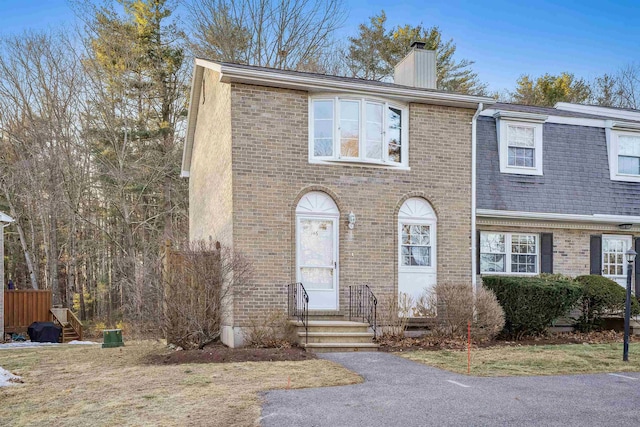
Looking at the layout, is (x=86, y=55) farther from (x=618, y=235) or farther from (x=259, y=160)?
(x=618, y=235)

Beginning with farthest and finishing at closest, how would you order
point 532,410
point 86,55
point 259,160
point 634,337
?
point 86,55 → point 634,337 → point 259,160 → point 532,410

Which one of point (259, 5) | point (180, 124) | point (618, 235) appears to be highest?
point (259, 5)

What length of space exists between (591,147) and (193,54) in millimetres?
18302

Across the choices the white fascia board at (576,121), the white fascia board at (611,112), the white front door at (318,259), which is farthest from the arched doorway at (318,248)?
the white fascia board at (611,112)

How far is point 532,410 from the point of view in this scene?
6613 mm

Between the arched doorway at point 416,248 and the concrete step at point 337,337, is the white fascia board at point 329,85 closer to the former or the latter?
the arched doorway at point 416,248


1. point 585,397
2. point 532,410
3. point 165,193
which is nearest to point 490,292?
point 585,397

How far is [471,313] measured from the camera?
12305 mm

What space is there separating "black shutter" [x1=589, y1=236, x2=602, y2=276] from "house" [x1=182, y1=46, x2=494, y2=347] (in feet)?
12.3

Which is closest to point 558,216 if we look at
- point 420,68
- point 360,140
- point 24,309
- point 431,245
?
point 431,245

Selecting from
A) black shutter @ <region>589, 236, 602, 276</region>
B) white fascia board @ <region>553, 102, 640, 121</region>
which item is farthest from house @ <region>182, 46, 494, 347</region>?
white fascia board @ <region>553, 102, 640, 121</region>

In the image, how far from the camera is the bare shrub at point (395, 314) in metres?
12.5

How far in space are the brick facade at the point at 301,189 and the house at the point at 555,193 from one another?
43.7 inches

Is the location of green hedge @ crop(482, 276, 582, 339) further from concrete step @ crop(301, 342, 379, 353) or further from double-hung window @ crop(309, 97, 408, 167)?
double-hung window @ crop(309, 97, 408, 167)
